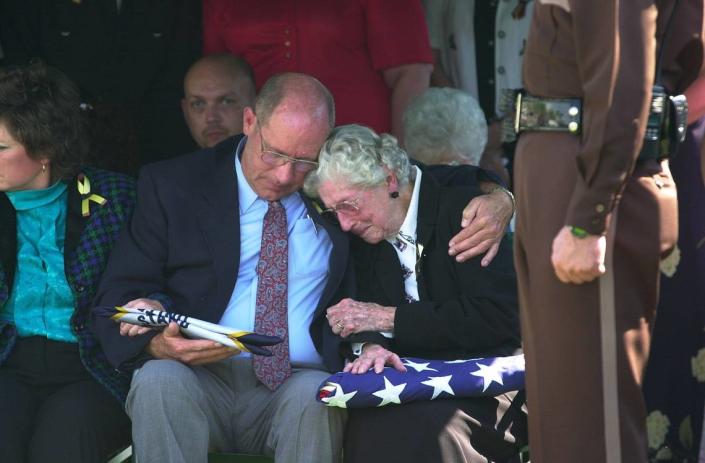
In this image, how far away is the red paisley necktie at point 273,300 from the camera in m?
4.14

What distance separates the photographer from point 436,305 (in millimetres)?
4055

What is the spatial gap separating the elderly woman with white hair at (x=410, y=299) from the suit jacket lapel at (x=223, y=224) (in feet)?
0.90

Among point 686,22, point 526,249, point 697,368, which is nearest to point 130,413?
point 526,249

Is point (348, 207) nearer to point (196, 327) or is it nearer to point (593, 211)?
point (196, 327)

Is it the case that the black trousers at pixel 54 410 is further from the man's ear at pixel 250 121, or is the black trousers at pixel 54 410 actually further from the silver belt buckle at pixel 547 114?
the silver belt buckle at pixel 547 114

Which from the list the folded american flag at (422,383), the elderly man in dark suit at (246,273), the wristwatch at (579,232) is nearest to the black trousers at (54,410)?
the elderly man in dark suit at (246,273)

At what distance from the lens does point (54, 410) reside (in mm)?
4047

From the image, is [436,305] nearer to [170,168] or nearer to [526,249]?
[526,249]

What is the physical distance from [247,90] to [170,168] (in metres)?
0.94

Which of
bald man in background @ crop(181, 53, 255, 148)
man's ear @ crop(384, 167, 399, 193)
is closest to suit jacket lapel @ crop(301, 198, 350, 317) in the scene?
man's ear @ crop(384, 167, 399, 193)

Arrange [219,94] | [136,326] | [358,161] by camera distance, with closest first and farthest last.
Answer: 1. [136,326]
2. [358,161]
3. [219,94]

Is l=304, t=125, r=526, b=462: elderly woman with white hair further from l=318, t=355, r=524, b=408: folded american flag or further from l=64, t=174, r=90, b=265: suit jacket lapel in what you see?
l=64, t=174, r=90, b=265: suit jacket lapel

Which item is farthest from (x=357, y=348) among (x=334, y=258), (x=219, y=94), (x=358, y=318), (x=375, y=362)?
(x=219, y=94)

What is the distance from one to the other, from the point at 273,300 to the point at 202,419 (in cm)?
47
